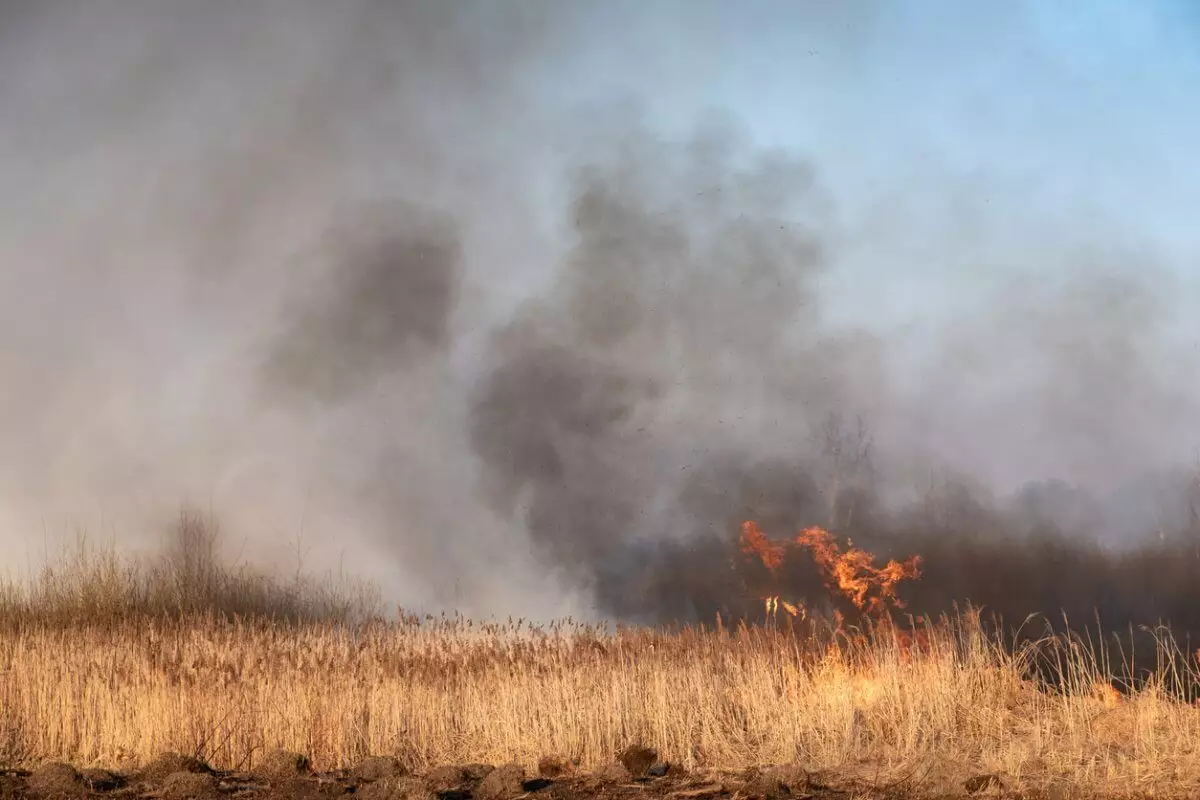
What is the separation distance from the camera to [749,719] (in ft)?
35.9

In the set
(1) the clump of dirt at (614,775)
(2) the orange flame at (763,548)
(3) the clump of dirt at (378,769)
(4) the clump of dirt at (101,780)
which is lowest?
(1) the clump of dirt at (614,775)

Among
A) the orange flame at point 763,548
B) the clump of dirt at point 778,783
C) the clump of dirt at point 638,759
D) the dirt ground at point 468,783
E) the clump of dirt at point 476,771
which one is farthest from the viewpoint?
the orange flame at point 763,548

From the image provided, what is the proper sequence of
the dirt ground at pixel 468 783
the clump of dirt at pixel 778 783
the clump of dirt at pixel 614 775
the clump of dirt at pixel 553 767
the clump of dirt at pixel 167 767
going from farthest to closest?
1. the clump of dirt at pixel 553 767
2. the clump of dirt at pixel 167 767
3. the clump of dirt at pixel 614 775
4. the dirt ground at pixel 468 783
5. the clump of dirt at pixel 778 783

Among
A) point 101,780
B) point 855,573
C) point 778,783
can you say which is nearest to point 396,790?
point 101,780

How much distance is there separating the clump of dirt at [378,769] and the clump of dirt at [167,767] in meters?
1.42

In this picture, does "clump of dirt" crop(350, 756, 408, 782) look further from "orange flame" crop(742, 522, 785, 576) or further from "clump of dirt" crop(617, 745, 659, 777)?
"orange flame" crop(742, 522, 785, 576)

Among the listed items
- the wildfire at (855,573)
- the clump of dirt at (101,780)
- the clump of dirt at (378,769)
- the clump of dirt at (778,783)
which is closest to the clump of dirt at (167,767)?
the clump of dirt at (101,780)

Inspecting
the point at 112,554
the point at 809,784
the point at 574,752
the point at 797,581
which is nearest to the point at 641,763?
A: the point at 574,752

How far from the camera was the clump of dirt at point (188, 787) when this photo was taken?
28.9ft

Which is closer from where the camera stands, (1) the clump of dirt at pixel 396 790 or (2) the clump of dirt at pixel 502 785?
Result: (1) the clump of dirt at pixel 396 790

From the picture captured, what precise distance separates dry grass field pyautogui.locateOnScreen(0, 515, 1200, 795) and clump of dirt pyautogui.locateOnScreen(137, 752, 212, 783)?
482 mm

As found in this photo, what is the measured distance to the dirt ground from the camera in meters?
8.62

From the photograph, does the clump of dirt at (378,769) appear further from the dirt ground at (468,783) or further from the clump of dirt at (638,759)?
the clump of dirt at (638,759)

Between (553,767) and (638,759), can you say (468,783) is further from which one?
(638,759)
